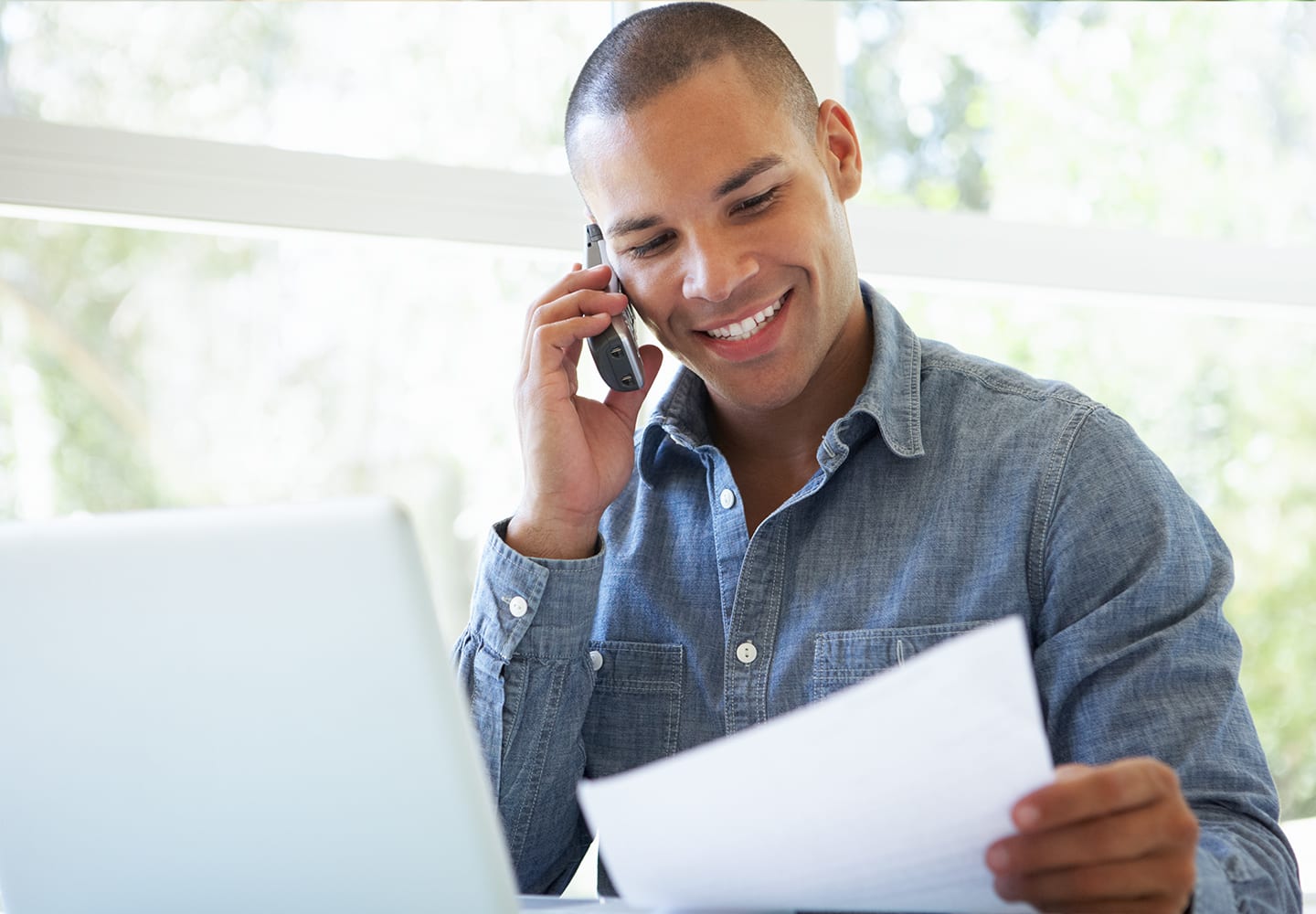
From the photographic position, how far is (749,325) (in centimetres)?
139

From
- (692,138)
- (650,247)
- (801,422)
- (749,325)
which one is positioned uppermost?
(692,138)

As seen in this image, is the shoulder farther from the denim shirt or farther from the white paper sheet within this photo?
the white paper sheet

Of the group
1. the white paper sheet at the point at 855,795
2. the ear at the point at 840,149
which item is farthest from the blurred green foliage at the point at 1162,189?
the white paper sheet at the point at 855,795

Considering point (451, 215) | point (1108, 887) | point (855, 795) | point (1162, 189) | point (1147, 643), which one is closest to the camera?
point (855, 795)

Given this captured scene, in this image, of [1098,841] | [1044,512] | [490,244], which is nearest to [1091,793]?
[1098,841]

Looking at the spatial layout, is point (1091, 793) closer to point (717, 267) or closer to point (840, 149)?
point (717, 267)

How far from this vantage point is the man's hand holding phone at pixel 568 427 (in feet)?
4.45

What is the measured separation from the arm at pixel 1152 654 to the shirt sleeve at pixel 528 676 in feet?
1.52

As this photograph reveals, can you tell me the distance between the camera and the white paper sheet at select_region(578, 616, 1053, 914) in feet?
2.03

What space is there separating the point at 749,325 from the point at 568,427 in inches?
8.9

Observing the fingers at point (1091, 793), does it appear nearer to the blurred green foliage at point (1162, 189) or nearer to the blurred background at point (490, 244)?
the blurred background at point (490, 244)

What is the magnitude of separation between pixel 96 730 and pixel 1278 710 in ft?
7.12

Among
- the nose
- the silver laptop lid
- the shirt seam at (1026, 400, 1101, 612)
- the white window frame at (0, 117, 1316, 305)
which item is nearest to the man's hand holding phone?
the nose

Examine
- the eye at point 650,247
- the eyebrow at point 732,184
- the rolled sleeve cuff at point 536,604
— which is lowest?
the rolled sleeve cuff at point 536,604
